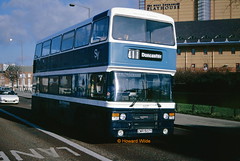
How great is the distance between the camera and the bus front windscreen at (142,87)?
899cm

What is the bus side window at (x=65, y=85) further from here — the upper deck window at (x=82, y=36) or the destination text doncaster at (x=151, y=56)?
the destination text doncaster at (x=151, y=56)

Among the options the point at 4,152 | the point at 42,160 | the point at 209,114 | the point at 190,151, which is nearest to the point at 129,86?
the point at 190,151

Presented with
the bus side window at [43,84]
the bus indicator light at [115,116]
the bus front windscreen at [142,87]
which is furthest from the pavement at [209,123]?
the bus side window at [43,84]

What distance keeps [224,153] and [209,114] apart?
12.0 m

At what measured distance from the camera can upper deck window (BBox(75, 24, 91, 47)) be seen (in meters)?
10.8

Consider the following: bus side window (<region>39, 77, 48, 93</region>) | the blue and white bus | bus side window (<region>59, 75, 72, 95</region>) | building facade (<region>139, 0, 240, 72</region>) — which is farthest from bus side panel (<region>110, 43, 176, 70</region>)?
building facade (<region>139, 0, 240, 72</region>)

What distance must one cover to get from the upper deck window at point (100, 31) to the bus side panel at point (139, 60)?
0.57 metres

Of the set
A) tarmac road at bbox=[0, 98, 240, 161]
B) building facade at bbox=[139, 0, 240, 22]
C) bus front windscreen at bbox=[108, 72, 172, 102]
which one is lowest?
tarmac road at bbox=[0, 98, 240, 161]

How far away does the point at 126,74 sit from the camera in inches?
361

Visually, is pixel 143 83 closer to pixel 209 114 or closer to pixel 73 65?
pixel 73 65

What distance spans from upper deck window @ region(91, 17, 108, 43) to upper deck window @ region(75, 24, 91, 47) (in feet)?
1.73

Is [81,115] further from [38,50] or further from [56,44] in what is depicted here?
[38,50]

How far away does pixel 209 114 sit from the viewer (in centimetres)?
2025

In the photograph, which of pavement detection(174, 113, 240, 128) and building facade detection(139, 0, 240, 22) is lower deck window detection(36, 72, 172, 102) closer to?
pavement detection(174, 113, 240, 128)
